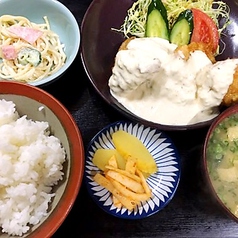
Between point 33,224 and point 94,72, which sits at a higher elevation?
point 94,72

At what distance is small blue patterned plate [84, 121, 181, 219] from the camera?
69.9 inches

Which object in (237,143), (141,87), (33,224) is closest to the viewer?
(33,224)

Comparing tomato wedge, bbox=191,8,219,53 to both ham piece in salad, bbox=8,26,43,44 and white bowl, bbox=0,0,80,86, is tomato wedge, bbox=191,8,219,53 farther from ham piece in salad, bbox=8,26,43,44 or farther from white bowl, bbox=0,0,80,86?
ham piece in salad, bbox=8,26,43,44

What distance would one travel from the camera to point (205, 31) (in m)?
2.06

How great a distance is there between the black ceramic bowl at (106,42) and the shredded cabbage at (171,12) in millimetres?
27

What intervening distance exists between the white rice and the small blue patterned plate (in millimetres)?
217

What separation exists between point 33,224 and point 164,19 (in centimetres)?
110

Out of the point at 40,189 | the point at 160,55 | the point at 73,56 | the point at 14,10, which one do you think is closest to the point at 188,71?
the point at 160,55

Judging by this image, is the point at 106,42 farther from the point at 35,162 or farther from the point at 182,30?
the point at 35,162

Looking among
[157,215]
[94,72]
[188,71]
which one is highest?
[188,71]

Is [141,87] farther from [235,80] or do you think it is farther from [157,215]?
[157,215]

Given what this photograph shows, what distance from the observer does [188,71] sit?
1849mm

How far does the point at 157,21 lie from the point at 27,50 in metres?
0.63

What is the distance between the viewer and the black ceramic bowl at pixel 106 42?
1878 millimetres
